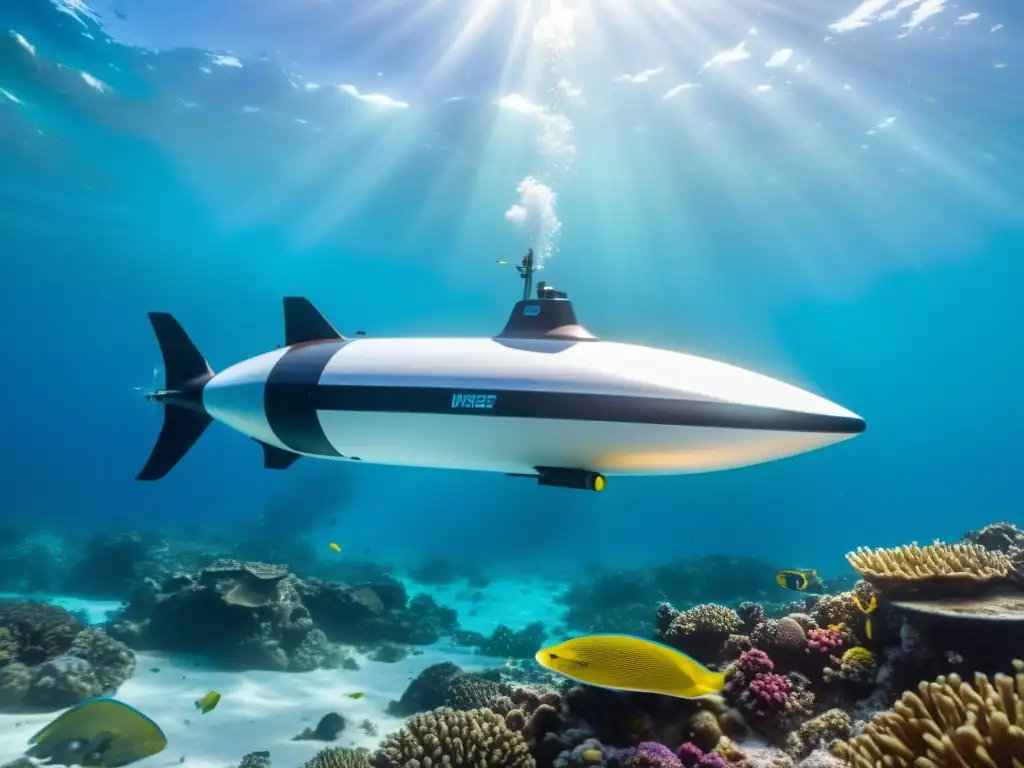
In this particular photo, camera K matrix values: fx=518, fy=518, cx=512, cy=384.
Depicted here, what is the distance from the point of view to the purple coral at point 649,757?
138 inches

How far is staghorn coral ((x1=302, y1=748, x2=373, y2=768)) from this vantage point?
5895mm

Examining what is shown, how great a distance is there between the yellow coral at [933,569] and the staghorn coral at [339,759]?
221 inches

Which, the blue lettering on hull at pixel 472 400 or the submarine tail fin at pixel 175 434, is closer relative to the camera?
the blue lettering on hull at pixel 472 400

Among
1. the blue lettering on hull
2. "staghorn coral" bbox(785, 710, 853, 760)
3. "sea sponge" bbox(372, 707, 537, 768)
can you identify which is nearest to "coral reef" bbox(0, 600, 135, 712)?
"sea sponge" bbox(372, 707, 537, 768)

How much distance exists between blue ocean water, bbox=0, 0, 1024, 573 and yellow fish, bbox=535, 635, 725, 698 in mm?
25607

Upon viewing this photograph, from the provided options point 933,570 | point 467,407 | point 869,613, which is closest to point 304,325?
point 467,407

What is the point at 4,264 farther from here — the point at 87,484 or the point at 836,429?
the point at 836,429

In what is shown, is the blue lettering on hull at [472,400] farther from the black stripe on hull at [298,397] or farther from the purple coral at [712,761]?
the purple coral at [712,761]

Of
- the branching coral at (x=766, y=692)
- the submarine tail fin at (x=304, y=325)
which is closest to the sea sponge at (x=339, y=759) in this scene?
the branching coral at (x=766, y=692)

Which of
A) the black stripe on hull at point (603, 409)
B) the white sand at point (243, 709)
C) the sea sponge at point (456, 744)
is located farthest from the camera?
the white sand at point (243, 709)

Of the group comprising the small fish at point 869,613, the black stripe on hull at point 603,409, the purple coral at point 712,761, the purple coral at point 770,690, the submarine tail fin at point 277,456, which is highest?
the black stripe on hull at point 603,409

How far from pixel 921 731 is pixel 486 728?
296 centimetres

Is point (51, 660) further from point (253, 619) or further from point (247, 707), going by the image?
point (247, 707)

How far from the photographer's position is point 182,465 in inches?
3836
